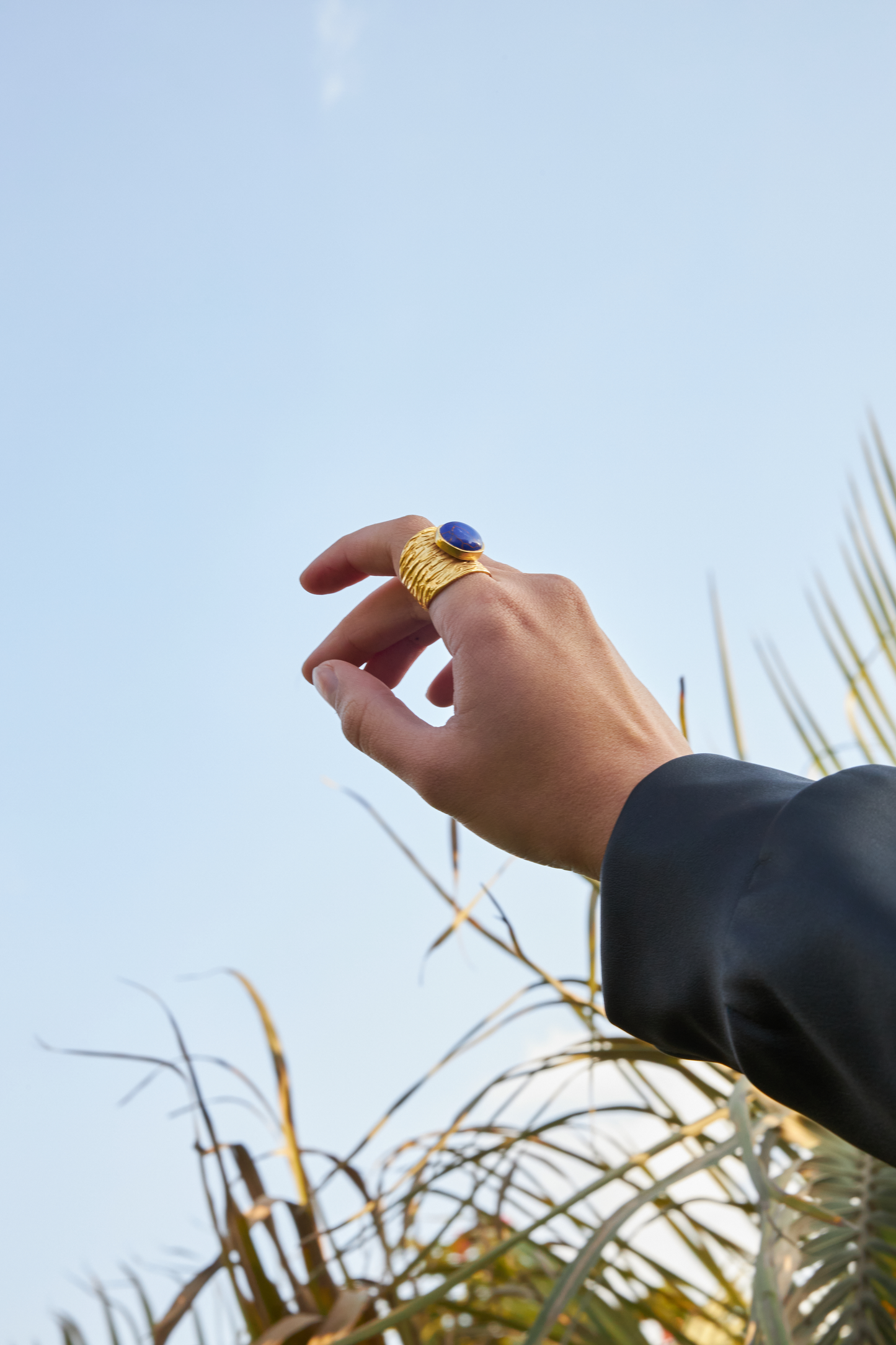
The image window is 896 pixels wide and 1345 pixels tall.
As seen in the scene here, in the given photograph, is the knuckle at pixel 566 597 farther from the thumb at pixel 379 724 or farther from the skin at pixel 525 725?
the thumb at pixel 379 724

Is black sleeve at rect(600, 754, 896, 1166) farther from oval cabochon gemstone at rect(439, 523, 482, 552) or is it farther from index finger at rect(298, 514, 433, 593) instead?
index finger at rect(298, 514, 433, 593)

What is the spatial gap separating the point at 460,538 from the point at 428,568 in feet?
0.13

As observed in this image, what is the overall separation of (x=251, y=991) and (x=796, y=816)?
85 cm

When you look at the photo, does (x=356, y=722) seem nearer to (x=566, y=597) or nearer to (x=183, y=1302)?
(x=566, y=597)

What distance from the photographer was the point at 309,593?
1.10 metres

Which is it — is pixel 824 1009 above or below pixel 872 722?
below

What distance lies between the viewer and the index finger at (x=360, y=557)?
0.99 meters

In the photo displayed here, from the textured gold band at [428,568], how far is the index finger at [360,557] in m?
0.04

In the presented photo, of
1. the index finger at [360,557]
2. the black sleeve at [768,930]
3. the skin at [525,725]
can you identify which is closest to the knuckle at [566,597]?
the skin at [525,725]

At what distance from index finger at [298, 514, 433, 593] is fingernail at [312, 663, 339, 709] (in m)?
0.14

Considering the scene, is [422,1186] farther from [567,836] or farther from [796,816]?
[796,816]

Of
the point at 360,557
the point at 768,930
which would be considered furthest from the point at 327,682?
the point at 768,930

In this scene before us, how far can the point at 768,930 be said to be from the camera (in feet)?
1.66

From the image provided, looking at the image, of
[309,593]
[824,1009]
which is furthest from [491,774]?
[309,593]
